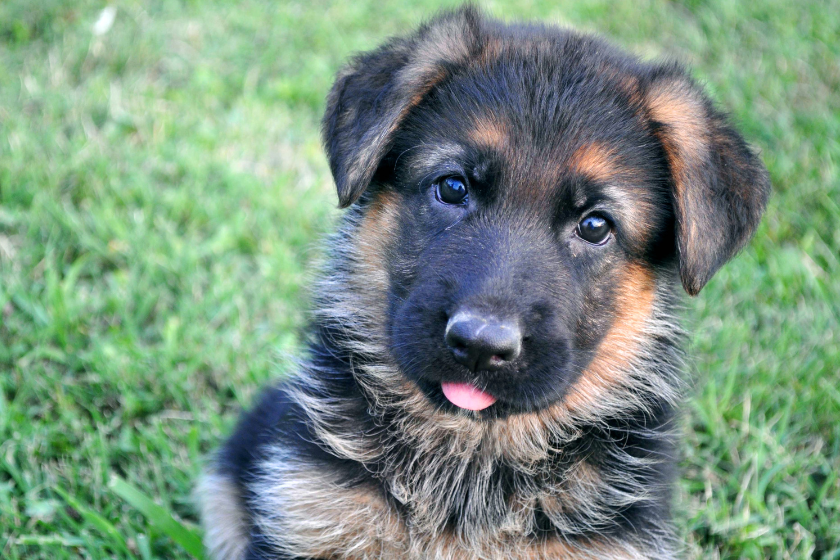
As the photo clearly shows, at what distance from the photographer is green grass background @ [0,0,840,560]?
11.6 feet

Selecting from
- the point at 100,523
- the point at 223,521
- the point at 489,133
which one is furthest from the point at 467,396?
the point at 100,523

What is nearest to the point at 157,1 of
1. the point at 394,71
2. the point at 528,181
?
the point at 394,71

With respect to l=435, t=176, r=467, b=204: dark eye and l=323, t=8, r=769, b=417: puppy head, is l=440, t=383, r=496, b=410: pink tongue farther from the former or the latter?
l=435, t=176, r=467, b=204: dark eye

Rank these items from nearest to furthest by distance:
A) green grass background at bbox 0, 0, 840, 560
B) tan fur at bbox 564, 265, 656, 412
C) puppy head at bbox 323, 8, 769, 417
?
puppy head at bbox 323, 8, 769, 417
tan fur at bbox 564, 265, 656, 412
green grass background at bbox 0, 0, 840, 560

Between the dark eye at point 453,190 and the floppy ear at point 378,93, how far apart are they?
0.25 m

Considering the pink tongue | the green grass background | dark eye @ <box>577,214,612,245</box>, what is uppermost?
dark eye @ <box>577,214,612,245</box>

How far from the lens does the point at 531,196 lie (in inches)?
104

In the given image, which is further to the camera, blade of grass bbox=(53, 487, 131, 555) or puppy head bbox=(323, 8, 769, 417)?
blade of grass bbox=(53, 487, 131, 555)

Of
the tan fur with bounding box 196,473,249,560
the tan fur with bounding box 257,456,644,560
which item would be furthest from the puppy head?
the tan fur with bounding box 196,473,249,560

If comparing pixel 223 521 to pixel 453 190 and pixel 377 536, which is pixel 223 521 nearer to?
pixel 377 536

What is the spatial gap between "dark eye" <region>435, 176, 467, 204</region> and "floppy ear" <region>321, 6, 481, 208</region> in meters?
0.25

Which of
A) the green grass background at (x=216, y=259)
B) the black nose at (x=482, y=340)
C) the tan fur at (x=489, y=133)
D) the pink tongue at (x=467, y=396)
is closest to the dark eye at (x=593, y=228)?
the tan fur at (x=489, y=133)

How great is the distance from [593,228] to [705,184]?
0.40 meters

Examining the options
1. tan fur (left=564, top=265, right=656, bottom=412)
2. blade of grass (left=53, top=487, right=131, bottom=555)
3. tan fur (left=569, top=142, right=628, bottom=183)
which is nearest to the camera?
tan fur (left=569, top=142, right=628, bottom=183)
